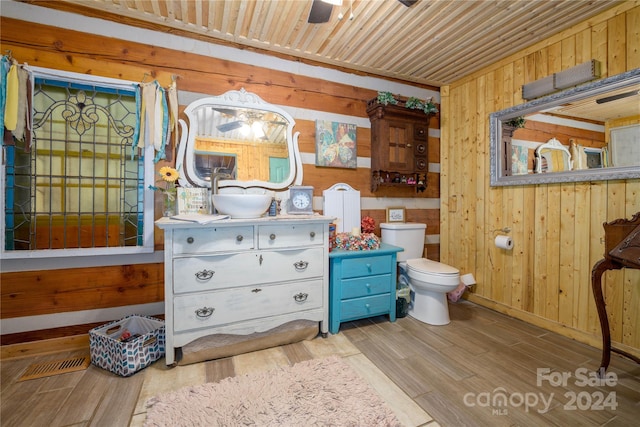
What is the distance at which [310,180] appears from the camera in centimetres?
275

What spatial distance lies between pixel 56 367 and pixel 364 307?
228 centimetres

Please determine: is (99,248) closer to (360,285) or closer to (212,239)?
(212,239)

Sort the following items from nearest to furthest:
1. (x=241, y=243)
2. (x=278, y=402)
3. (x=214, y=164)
Result: (x=278, y=402) → (x=241, y=243) → (x=214, y=164)

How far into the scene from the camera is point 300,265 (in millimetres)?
2119

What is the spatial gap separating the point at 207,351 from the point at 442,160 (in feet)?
10.6

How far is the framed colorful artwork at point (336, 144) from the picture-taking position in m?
2.76

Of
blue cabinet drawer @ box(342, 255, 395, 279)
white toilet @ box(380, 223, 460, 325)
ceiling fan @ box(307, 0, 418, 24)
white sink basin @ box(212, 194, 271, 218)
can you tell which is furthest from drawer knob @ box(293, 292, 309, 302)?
ceiling fan @ box(307, 0, 418, 24)

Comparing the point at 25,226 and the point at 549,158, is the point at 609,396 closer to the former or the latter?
the point at 549,158

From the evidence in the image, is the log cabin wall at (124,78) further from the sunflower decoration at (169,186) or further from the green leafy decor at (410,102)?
the green leafy decor at (410,102)

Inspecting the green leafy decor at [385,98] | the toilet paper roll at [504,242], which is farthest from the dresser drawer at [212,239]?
the toilet paper roll at [504,242]

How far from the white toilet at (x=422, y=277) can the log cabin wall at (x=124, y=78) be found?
0.82 m

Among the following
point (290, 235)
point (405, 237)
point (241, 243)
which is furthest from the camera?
point (405, 237)

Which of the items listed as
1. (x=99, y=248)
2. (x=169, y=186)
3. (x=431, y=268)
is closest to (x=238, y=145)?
(x=169, y=186)

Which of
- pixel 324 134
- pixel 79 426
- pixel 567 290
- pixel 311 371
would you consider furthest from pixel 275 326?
pixel 567 290
